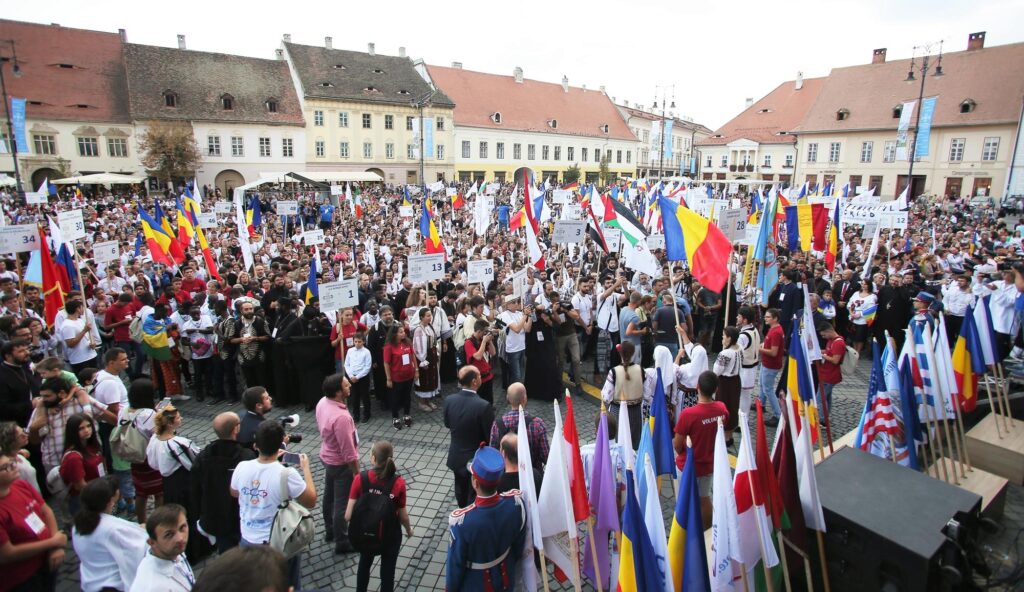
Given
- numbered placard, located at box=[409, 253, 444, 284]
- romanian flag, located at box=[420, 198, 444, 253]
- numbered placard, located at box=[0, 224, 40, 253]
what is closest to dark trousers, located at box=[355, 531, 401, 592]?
numbered placard, located at box=[409, 253, 444, 284]

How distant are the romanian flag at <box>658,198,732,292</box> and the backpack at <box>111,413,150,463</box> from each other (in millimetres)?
6188

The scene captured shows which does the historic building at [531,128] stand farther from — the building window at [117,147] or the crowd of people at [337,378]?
the crowd of people at [337,378]

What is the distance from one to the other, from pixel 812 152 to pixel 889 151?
643 centimetres

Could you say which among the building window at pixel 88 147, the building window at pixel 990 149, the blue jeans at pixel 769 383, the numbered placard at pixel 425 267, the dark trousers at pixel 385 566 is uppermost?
the building window at pixel 990 149

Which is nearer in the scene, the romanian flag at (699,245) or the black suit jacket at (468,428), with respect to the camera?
the black suit jacket at (468,428)

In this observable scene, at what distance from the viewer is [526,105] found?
63.0 meters

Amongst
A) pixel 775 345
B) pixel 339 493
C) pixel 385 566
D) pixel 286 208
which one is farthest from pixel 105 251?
pixel 775 345

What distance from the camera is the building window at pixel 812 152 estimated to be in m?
51.9

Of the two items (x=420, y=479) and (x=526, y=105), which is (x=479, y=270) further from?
(x=526, y=105)

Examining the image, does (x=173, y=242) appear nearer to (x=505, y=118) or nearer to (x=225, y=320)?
(x=225, y=320)

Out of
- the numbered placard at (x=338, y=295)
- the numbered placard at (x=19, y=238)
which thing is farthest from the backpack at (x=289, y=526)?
the numbered placard at (x=19, y=238)

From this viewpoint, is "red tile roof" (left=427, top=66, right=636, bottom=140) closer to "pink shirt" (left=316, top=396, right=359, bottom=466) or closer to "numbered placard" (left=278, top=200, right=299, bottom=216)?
"numbered placard" (left=278, top=200, right=299, bottom=216)

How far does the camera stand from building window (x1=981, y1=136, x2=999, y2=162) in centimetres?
4225

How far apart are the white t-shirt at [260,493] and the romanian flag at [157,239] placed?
10640 millimetres
